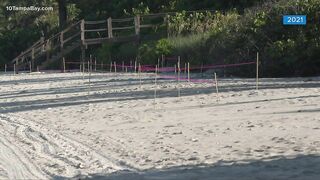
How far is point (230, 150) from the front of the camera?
9109 mm

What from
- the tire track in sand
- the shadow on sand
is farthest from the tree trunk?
the shadow on sand

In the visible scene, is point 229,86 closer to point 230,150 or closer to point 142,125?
point 142,125

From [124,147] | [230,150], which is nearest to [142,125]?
[124,147]

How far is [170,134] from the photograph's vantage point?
1110 cm

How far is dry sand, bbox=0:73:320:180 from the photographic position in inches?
316

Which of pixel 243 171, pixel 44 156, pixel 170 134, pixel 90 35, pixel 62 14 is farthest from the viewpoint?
pixel 62 14

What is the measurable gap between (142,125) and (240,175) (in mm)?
5330

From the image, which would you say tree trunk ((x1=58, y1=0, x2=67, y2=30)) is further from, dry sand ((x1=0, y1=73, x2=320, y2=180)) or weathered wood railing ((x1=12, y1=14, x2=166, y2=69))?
dry sand ((x1=0, y1=73, x2=320, y2=180))

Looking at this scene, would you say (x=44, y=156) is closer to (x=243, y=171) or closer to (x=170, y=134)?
(x=170, y=134)

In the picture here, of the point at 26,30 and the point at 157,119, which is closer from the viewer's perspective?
the point at 157,119

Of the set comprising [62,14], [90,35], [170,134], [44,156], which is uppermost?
[62,14]

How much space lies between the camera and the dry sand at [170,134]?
8.04 meters

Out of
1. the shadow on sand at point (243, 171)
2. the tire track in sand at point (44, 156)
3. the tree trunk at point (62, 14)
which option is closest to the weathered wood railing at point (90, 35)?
the tree trunk at point (62, 14)

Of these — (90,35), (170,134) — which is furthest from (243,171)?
(90,35)
